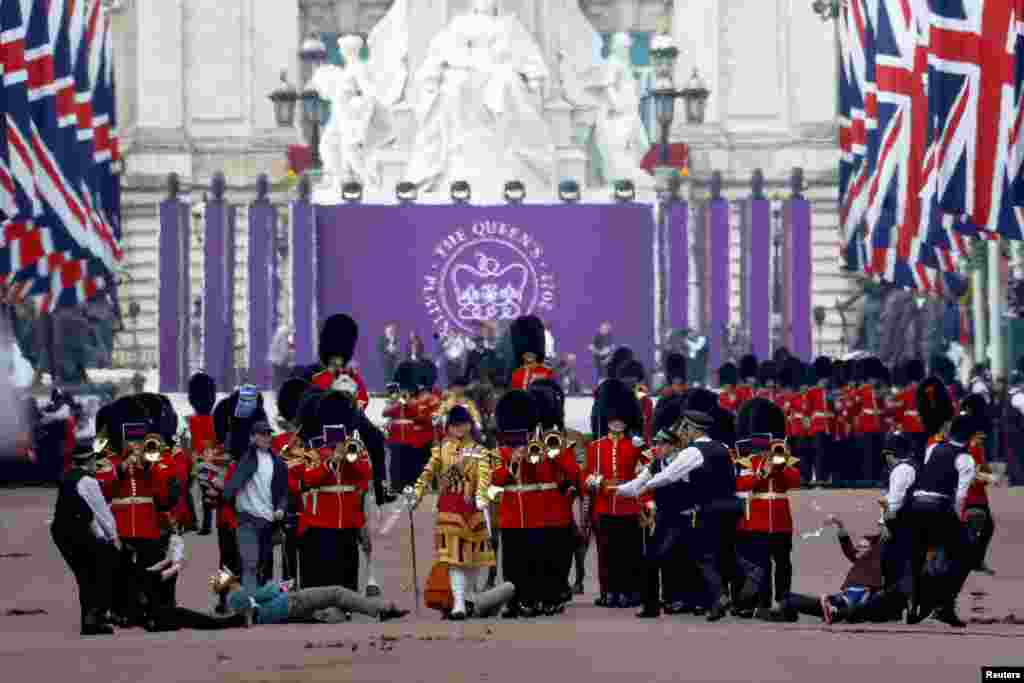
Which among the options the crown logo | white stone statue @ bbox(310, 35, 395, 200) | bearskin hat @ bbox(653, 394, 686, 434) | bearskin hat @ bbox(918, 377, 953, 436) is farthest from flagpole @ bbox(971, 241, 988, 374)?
bearskin hat @ bbox(918, 377, 953, 436)

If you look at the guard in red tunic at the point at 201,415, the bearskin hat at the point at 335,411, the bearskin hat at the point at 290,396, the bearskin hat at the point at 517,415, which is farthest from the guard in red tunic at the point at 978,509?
the guard in red tunic at the point at 201,415

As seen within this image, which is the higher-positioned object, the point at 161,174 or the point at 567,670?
the point at 161,174

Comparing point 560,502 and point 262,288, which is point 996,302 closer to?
point 262,288

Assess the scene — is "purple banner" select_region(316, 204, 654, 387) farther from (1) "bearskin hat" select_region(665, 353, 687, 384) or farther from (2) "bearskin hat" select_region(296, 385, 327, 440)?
(2) "bearskin hat" select_region(296, 385, 327, 440)

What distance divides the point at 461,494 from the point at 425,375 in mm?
14804

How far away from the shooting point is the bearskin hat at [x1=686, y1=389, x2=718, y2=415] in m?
24.1

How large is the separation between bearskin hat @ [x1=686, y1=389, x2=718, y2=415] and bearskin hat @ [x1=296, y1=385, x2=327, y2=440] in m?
2.35

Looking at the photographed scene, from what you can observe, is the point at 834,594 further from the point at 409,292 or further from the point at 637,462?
the point at 409,292

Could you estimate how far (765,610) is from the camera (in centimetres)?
2305

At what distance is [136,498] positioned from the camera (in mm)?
23141

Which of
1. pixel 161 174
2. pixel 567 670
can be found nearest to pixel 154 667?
pixel 567 670

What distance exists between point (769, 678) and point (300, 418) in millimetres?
5821

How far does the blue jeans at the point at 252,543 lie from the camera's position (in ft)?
77.4

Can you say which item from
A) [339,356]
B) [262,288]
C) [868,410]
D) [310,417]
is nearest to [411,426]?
[868,410]
